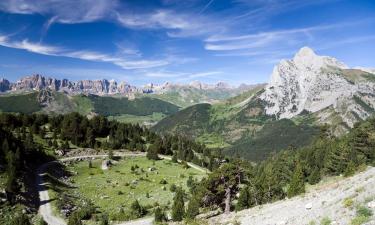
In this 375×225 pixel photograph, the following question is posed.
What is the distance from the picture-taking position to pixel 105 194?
9831 centimetres

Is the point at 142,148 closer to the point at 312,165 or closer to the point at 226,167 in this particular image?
the point at 312,165

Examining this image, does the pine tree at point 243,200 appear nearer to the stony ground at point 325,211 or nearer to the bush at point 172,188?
the stony ground at point 325,211

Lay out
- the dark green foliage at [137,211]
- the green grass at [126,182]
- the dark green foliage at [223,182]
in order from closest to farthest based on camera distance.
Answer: the dark green foliage at [223,182]
the dark green foliage at [137,211]
the green grass at [126,182]

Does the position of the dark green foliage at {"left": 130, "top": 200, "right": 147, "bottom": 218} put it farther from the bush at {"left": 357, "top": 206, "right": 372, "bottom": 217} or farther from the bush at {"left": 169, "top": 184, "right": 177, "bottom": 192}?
the bush at {"left": 357, "top": 206, "right": 372, "bottom": 217}

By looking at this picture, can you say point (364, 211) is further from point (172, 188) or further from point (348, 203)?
point (172, 188)

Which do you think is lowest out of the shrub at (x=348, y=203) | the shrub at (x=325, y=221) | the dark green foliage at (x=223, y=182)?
the dark green foliage at (x=223, y=182)

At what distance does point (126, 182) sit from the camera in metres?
108

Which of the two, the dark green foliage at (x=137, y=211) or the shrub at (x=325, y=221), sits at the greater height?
the shrub at (x=325, y=221)

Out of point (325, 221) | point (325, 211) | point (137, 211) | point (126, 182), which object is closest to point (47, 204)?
point (137, 211)

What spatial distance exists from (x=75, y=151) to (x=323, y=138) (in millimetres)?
110827

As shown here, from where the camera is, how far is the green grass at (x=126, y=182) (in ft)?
309

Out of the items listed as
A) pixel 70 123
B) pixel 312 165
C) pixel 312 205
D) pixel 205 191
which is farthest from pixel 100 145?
pixel 312 205

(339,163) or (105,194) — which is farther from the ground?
(339,163)

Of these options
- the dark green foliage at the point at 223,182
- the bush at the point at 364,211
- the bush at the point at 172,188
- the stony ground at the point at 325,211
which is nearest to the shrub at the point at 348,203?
the stony ground at the point at 325,211
